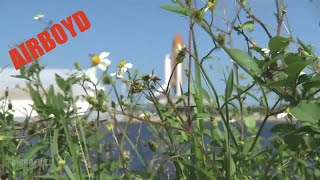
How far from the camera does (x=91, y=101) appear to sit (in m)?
0.97

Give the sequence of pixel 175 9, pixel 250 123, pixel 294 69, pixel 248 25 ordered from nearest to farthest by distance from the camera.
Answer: pixel 294 69 < pixel 175 9 < pixel 248 25 < pixel 250 123

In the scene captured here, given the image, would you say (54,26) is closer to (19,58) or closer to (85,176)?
(19,58)

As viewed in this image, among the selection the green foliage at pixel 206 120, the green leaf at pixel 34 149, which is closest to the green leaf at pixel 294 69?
the green foliage at pixel 206 120

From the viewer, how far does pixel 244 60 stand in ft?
2.75

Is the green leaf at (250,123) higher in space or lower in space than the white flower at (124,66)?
lower

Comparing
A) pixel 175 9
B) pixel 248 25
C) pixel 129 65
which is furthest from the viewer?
pixel 129 65

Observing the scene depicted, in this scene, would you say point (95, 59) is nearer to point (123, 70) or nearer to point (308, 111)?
point (123, 70)

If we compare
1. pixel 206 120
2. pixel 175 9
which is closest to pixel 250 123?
pixel 206 120

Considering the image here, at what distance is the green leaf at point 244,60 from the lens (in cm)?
83

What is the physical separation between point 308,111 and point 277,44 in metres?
0.11

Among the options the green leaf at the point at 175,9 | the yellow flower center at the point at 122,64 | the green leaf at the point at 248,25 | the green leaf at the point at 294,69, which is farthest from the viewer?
the yellow flower center at the point at 122,64

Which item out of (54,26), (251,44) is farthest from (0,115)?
(251,44)

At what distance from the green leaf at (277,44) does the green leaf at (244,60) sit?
3 centimetres

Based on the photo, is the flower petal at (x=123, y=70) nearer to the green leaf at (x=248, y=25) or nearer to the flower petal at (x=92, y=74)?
the flower petal at (x=92, y=74)
